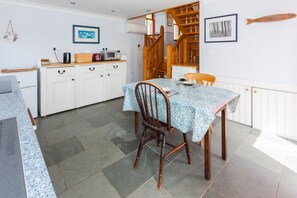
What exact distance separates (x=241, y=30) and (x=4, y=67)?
4.33 metres

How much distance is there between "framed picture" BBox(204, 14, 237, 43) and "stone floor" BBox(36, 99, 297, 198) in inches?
61.6

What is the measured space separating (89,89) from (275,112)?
363 centimetres

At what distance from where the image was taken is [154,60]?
5.18m

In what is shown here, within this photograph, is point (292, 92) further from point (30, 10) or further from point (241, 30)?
point (30, 10)

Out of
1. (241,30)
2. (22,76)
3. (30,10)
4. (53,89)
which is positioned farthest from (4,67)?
(241,30)

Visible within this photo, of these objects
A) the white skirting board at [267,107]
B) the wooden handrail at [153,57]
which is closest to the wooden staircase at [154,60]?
the wooden handrail at [153,57]

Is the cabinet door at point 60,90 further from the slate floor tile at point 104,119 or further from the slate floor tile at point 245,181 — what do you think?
the slate floor tile at point 245,181

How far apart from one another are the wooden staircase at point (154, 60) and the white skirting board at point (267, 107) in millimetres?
2302

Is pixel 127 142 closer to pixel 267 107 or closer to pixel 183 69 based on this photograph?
pixel 183 69

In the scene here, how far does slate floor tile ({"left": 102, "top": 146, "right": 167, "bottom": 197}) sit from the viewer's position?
1.66m

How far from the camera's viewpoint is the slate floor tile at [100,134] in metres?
2.48

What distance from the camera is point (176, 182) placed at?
1712 mm

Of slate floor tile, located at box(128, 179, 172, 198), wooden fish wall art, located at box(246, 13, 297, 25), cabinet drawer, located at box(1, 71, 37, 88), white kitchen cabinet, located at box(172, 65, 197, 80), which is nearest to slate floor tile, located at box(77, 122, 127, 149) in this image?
slate floor tile, located at box(128, 179, 172, 198)

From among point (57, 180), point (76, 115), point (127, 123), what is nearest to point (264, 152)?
point (127, 123)
